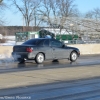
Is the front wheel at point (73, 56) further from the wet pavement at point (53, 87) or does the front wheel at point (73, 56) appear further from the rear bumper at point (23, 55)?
the wet pavement at point (53, 87)

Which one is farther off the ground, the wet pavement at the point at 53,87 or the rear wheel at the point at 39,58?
the rear wheel at the point at 39,58

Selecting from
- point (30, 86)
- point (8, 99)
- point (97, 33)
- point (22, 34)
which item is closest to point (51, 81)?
point (30, 86)

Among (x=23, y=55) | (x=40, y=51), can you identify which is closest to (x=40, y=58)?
(x=40, y=51)

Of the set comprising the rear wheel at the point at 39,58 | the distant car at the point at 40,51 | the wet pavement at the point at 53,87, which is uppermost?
the distant car at the point at 40,51

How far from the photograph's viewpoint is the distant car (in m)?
20.6

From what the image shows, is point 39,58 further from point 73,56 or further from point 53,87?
point 53,87

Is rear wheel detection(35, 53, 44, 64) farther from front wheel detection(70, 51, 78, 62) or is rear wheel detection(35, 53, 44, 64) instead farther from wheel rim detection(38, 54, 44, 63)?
front wheel detection(70, 51, 78, 62)

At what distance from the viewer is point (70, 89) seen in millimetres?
10789

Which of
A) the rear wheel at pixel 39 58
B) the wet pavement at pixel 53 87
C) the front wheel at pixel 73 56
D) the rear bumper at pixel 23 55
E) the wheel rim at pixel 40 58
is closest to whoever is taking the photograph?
the wet pavement at pixel 53 87

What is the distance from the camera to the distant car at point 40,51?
810 inches

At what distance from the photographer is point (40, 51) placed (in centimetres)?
2088

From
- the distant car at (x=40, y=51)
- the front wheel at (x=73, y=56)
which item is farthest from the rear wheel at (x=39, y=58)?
the front wheel at (x=73, y=56)

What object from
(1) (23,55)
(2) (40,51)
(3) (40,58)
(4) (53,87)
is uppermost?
(2) (40,51)

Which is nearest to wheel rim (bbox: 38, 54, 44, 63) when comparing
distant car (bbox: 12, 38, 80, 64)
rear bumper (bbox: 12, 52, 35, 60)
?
distant car (bbox: 12, 38, 80, 64)
